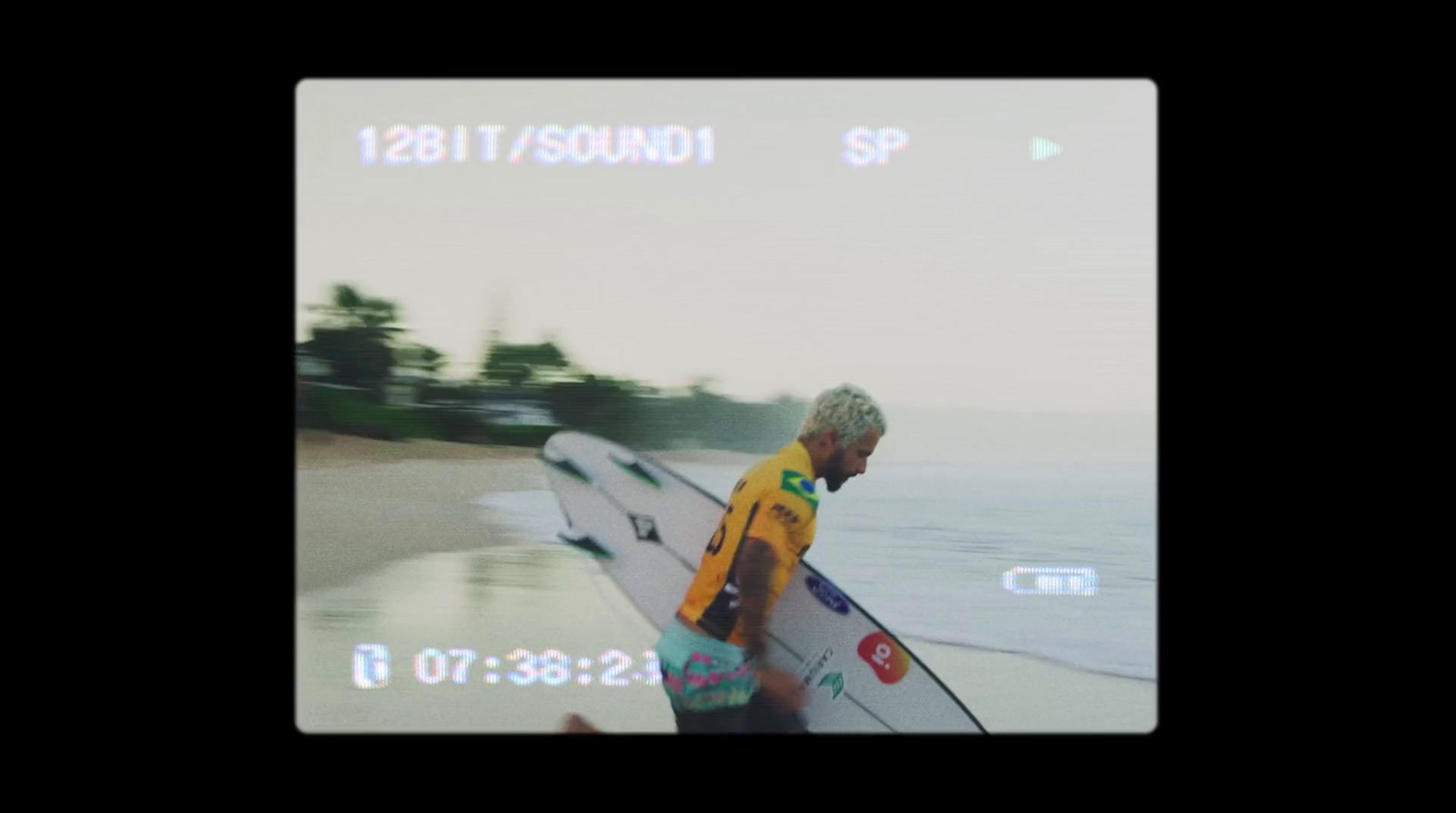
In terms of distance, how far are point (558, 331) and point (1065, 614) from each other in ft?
5.05

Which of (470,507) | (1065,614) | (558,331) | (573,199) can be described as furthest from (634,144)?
(1065,614)

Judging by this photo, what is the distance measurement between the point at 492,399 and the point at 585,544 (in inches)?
18.1

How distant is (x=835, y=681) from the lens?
3.61m

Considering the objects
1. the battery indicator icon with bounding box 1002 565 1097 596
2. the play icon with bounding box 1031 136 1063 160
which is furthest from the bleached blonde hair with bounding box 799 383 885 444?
the play icon with bounding box 1031 136 1063 160

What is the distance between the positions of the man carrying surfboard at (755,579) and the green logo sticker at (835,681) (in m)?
0.08

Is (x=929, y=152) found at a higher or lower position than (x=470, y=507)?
higher

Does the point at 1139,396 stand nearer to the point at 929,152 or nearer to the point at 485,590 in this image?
the point at 929,152

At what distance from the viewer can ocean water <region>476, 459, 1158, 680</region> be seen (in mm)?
3576

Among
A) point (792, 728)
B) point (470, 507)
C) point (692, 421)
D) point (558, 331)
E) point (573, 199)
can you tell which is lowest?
point (792, 728)

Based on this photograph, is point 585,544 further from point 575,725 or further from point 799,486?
point 799,486

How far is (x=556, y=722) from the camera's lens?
3.62m

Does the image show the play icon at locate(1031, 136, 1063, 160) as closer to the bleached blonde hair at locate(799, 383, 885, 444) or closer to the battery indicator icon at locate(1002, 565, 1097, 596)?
the bleached blonde hair at locate(799, 383, 885, 444)

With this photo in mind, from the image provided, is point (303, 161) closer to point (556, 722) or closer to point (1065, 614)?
point (556, 722)

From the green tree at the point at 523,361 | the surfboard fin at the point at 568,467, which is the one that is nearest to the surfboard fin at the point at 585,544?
the surfboard fin at the point at 568,467
